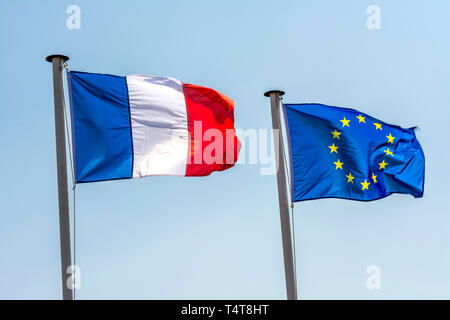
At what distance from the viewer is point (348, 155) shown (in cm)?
2014

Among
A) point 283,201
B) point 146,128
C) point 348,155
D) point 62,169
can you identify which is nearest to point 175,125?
point 146,128

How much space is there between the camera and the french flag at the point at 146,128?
53.7 ft

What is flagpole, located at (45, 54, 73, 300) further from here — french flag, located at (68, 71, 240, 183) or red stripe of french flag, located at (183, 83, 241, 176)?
red stripe of french flag, located at (183, 83, 241, 176)

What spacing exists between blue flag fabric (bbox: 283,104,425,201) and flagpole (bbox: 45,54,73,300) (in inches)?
239

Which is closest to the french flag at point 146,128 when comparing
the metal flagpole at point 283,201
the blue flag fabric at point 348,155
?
the metal flagpole at point 283,201

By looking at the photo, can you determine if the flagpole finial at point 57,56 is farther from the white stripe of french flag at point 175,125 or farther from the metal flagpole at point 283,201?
the metal flagpole at point 283,201

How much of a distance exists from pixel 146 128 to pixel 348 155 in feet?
19.1

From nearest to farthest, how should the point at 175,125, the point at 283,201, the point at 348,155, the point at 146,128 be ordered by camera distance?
1. the point at 146,128
2. the point at 175,125
3. the point at 283,201
4. the point at 348,155

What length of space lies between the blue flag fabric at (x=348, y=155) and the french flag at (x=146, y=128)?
1750 millimetres

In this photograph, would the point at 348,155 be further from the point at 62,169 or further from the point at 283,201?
the point at 62,169

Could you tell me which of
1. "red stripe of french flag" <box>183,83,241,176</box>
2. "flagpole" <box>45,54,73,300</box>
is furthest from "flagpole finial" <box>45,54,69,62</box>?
"red stripe of french flag" <box>183,83,241,176</box>

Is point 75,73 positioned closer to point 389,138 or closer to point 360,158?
point 360,158

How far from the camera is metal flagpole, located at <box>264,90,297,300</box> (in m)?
18.0
